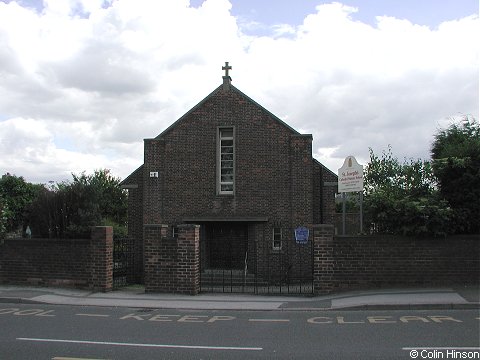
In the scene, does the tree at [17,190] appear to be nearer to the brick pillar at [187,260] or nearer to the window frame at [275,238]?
the window frame at [275,238]

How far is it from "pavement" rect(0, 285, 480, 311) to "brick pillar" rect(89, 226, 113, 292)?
33 cm

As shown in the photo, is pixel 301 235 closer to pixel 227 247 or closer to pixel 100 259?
pixel 227 247

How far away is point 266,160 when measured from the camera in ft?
70.0

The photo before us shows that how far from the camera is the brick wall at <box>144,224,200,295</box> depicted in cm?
1414

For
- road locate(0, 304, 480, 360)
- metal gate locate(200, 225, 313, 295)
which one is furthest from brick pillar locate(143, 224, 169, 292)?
metal gate locate(200, 225, 313, 295)

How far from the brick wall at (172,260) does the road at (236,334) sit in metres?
2.39

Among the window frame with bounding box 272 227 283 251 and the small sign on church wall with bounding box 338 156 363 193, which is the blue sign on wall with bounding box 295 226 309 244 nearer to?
the window frame with bounding box 272 227 283 251

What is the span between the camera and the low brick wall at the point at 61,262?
1459 centimetres

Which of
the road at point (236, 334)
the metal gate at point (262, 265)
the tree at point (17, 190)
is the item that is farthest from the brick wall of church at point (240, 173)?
the tree at point (17, 190)

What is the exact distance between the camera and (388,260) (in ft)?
44.1

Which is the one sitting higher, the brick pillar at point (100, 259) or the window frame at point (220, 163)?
the window frame at point (220, 163)

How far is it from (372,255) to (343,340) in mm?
5687

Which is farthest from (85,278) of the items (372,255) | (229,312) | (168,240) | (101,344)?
(372,255)

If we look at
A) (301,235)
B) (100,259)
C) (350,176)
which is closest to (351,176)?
(350,176)
